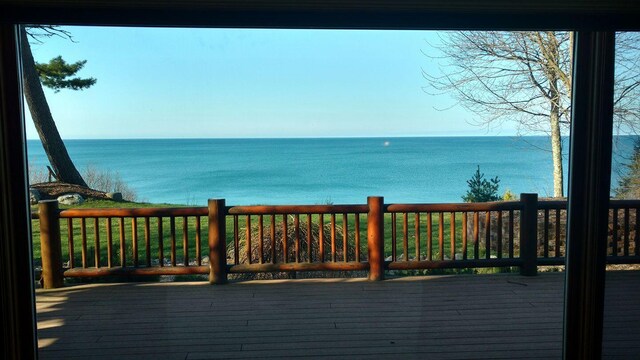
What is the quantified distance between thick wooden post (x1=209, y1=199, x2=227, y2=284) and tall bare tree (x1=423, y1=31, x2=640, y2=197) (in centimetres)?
436

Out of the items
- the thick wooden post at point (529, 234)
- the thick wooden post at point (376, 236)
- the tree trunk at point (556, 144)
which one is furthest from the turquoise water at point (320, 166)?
the thick wooden post at point (376, 236)

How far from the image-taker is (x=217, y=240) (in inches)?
184

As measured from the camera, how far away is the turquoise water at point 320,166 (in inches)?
492

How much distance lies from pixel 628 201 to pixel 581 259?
3.62 feet

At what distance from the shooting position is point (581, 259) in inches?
84.0

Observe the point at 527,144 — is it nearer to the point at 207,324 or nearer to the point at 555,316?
the point at 555,316

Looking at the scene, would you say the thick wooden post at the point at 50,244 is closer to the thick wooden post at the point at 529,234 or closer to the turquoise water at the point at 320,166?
the thick wooden post at the point at 529,234

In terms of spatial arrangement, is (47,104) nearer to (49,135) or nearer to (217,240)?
(49,135)

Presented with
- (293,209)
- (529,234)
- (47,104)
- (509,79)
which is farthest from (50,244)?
(509,79)

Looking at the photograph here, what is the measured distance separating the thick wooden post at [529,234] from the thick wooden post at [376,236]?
1.28 m

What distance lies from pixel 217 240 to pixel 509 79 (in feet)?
18.5

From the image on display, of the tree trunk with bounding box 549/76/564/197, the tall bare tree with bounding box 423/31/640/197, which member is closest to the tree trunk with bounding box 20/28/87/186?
the tall bare tree with bounding box 423/31/640/197

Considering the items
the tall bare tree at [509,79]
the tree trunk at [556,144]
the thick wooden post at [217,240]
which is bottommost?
the thick wooden post at [217,240]

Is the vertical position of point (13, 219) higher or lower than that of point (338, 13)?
lower
